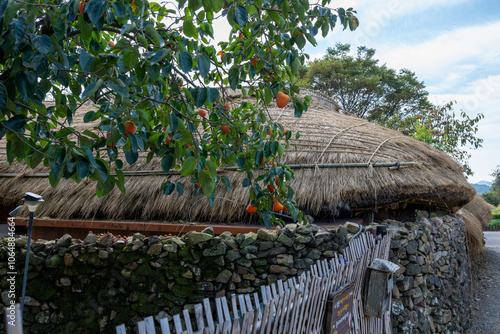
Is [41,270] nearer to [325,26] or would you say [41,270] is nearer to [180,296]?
[180,296]

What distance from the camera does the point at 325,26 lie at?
254 cm

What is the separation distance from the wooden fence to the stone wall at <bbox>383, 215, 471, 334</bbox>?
604 mm

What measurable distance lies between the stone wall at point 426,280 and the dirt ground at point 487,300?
1.19 ft

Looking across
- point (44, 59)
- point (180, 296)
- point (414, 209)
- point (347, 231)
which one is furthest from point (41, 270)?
point (414, 209)

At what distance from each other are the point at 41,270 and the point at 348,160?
3811 mm

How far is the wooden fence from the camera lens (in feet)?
5.44

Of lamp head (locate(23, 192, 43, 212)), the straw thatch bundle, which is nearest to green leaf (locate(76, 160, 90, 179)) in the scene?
lamp head (locate(23, 192, 43, 212))

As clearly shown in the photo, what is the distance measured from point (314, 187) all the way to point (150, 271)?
2.17m

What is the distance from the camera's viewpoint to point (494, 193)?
1342 inches

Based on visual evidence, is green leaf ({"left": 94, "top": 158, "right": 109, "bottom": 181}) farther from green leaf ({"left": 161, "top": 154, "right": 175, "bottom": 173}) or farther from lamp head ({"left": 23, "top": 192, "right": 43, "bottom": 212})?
lamp head ({"left": 23, "top": 192, "right": 43, "bottom": 212})

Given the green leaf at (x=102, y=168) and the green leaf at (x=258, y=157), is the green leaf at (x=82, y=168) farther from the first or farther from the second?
the green leaf at (x=258, y=157)

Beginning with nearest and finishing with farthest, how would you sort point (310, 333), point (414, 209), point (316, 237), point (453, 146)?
point (310, 333), point (316, 237), point (414, 209), point (453, 146)

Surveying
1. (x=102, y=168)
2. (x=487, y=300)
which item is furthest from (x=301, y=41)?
(x=487, y=300)

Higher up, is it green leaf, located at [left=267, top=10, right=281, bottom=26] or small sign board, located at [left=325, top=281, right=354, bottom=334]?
green leaf, located at [left=267, top=10, right=281, bottom=26]
